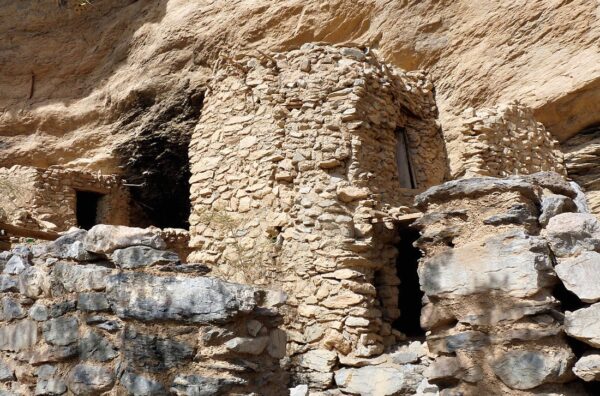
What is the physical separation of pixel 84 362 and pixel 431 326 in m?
1.77

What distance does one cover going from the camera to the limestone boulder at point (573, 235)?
2.59 m

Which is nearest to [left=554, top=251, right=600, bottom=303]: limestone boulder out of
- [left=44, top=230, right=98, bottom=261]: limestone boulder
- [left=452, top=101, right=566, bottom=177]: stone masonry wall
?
[left=44, top=230, right=98, bottom=261]: limestone boulder

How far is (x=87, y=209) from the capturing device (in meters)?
9.91

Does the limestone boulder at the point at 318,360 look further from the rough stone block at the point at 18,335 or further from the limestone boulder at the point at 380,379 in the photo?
the rough stone block at the point at 18,335

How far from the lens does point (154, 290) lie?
8.81ft

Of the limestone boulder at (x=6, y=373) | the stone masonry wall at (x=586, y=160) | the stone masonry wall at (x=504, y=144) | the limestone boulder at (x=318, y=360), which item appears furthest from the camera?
the stone masonry wall at (x=586, y=160)

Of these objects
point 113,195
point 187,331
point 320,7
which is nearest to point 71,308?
point 187,331

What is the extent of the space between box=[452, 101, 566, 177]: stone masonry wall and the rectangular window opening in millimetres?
616

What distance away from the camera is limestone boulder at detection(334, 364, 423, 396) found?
5012mm

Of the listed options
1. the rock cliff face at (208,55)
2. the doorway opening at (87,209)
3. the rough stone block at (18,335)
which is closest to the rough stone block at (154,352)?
the rough stone block at (18,335)

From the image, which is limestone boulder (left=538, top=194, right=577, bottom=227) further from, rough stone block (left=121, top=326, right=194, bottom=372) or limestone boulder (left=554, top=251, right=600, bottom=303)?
rough stone block (left=121, top=326, right=194, bottom=372)

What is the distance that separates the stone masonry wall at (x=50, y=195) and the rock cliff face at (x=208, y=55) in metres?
0.52

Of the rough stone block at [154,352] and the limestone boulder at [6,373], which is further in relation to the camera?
the limestone boulder at [6,373]

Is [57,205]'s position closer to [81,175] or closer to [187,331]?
[81,175]
